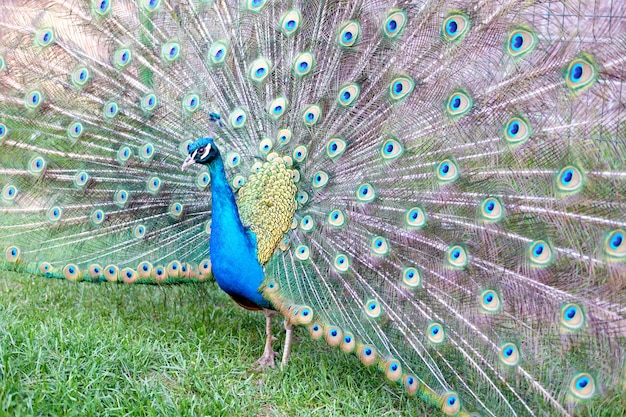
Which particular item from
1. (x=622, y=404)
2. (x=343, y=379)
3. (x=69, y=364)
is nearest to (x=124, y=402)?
(x=69, y=364)

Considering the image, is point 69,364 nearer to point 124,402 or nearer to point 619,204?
point 124,402

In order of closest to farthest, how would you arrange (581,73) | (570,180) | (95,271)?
(581,73)
(570,180)
(95,271)

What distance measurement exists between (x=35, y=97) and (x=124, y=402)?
175cm

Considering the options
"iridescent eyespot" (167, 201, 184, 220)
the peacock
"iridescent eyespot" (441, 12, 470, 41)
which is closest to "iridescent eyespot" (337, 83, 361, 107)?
the peacock

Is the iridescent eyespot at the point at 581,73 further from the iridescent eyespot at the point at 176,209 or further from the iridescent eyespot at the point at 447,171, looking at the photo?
the iridescent eyespot at the point at 176,209

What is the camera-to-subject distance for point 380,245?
2.77m

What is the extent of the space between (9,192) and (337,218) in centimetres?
190

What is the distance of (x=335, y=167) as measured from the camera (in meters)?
2.91

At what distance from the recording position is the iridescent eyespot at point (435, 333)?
262 centimetres

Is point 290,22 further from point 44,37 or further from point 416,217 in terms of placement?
point 44,37

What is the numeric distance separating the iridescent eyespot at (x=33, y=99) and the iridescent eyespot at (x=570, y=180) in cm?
263

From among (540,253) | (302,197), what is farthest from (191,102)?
(540,253)

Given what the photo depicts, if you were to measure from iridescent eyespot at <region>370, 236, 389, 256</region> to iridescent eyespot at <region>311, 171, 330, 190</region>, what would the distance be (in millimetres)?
370

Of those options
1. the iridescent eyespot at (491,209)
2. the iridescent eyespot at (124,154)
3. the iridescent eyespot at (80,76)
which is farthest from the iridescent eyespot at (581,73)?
the iridescent eyespot at (80,76)
